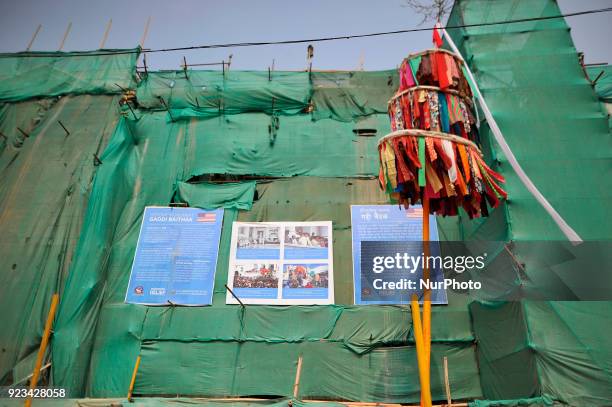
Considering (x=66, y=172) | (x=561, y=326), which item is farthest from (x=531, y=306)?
(x=66, y=172)

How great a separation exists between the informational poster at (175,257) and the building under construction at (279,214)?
27 centimetres

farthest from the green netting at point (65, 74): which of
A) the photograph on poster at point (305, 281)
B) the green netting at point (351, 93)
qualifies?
the photograph on poster at point (305, 281)

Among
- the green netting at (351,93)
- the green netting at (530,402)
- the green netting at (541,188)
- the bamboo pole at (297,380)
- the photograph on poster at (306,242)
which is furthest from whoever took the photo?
the green netting at (351,93)

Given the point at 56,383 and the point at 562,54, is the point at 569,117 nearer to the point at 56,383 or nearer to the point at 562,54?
the point at 562,54

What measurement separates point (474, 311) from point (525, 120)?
425cm

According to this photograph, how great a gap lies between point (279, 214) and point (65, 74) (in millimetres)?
8158

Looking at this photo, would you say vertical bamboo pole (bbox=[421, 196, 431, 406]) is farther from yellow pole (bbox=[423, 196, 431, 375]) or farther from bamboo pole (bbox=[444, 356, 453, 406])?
bamboo pole (bbox=[444, 356, 453, 406])

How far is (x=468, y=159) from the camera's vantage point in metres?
6.61

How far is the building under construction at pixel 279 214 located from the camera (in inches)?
324

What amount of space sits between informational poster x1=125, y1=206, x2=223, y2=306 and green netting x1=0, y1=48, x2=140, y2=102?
4.68 metres

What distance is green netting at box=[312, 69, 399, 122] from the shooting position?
1241cm

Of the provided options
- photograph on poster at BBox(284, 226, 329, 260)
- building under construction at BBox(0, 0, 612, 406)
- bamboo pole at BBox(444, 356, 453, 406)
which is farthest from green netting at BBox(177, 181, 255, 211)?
bamboo pole at BBox(444, 356, 453, 406)

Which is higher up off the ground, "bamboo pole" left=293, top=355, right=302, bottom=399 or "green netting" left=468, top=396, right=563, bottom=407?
"bamboo pole" left=293, top=355, right=302, bottom=399

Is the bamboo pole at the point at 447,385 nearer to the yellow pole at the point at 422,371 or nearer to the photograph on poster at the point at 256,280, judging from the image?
the yellow pole at the point at 422,371
